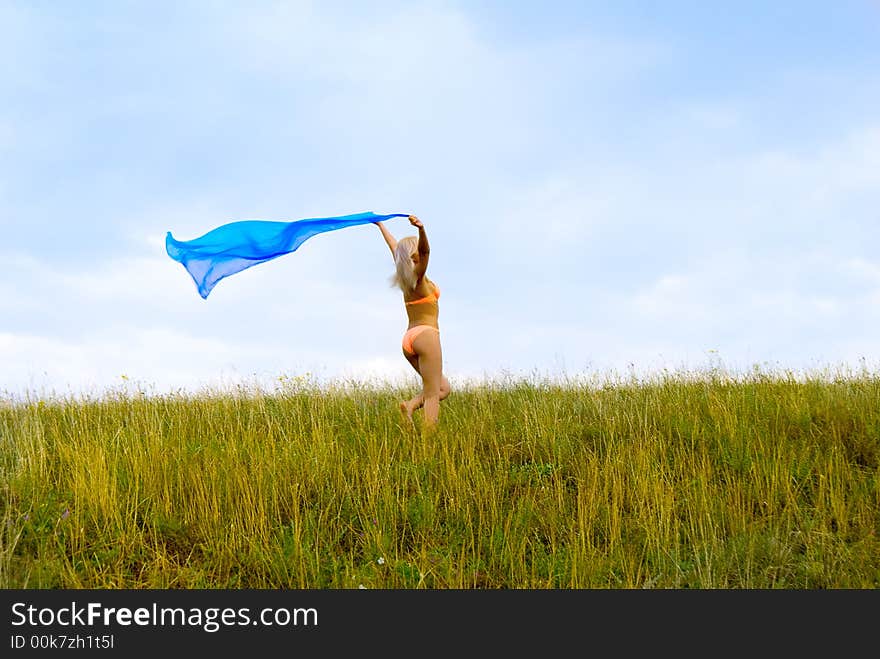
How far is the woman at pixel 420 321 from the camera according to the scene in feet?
26.7

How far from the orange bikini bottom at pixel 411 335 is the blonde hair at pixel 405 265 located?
0.45 meters

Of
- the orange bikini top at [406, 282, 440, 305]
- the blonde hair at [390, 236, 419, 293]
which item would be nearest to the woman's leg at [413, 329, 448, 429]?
the orange bikini top at [406, 282, 440, 305]

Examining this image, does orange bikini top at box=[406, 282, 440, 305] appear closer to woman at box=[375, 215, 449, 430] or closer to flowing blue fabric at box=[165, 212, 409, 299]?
woman at box=[375, 215, 449, 430]

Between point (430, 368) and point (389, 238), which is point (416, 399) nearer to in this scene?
point (430, 368)

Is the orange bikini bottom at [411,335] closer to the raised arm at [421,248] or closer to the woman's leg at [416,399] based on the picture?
the woman's leg at [416,399]

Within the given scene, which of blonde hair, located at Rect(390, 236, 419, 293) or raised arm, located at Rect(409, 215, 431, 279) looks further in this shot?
blonde hair, located at Rect(390, 236, 419, 293)

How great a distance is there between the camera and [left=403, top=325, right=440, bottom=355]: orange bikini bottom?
8.20m

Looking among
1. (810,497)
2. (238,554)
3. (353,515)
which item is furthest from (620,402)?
(238,554)

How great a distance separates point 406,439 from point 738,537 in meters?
3.48

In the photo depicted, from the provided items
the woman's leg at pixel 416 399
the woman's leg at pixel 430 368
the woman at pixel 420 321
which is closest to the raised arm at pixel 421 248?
the woman at pixel 420 321

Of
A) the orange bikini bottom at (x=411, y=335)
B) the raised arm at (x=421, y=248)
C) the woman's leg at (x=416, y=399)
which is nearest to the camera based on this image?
the raised arm at (x=421, y=248)

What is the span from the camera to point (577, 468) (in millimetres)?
7254

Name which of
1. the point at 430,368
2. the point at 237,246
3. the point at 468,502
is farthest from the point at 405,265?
the point at 468,502

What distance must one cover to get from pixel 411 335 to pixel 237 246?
8.22 feet
